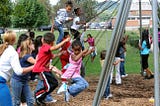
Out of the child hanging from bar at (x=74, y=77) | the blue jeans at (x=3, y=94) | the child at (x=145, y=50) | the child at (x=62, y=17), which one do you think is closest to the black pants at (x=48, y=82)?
the child hanging from bar at (x=74, y=77)

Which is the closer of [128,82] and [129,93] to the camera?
[129,93]

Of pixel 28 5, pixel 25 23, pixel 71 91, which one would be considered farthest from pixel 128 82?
pixel 25 23

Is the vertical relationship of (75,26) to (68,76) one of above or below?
above

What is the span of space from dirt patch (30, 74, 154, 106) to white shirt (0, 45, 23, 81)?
2.92 meters

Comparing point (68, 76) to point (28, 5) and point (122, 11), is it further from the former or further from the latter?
point (28, 5)

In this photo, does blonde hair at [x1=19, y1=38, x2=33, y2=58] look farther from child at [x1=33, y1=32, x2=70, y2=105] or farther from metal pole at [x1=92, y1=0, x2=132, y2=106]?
metal pole at [x1=92, y1=0, x2=132, y2=106]

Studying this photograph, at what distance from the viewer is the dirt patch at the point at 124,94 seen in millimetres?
8172

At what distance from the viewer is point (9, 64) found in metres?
5.33

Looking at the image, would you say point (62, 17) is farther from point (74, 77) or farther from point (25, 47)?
point (25, 47)

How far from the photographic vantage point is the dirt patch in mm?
8172

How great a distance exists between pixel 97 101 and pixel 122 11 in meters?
0.94

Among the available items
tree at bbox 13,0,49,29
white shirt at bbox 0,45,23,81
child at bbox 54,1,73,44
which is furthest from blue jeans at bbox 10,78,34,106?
tree at bbox 13,0,49,29

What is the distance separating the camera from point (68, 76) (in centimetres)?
752

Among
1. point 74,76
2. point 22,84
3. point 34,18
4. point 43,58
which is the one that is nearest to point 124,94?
point 74,76
